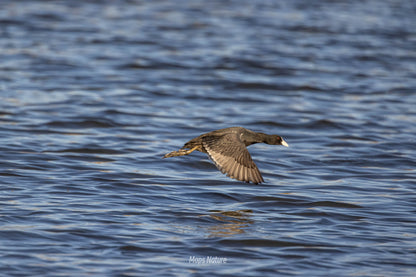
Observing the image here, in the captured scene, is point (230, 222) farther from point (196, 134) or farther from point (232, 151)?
point (196, 134)

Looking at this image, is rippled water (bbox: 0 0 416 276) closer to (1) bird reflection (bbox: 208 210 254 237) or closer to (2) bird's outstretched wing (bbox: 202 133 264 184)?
(1) bird reflection (bbox: 208 210 254 237)

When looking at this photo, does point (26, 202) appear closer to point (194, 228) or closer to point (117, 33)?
point (194, 228)

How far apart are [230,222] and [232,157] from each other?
0.75m

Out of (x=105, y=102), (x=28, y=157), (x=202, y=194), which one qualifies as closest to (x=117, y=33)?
(x=105, y=102)

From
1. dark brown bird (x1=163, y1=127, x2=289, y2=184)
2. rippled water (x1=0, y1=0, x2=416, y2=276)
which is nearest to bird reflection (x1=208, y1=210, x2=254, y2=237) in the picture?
rippled water (x1=0, y1=0, x2=416, y2=276)

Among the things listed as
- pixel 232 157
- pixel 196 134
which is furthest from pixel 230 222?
pixel 196 134

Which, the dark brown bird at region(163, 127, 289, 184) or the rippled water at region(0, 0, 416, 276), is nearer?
the rippled water at region(0, 0, 416, 276)

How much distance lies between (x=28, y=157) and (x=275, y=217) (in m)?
4.04

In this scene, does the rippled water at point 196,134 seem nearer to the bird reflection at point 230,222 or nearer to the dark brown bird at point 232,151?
the bird reflection at point 230,222

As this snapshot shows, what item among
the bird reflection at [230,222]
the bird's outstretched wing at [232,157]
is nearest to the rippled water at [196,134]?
the bird reflection at [230,222]

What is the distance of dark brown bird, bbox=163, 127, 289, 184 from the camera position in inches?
305

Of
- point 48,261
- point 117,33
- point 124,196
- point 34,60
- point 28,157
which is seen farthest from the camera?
point 117,33

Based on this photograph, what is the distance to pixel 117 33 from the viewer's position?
20625mm

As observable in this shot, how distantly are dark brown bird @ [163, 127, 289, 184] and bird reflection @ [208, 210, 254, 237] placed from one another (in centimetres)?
47
